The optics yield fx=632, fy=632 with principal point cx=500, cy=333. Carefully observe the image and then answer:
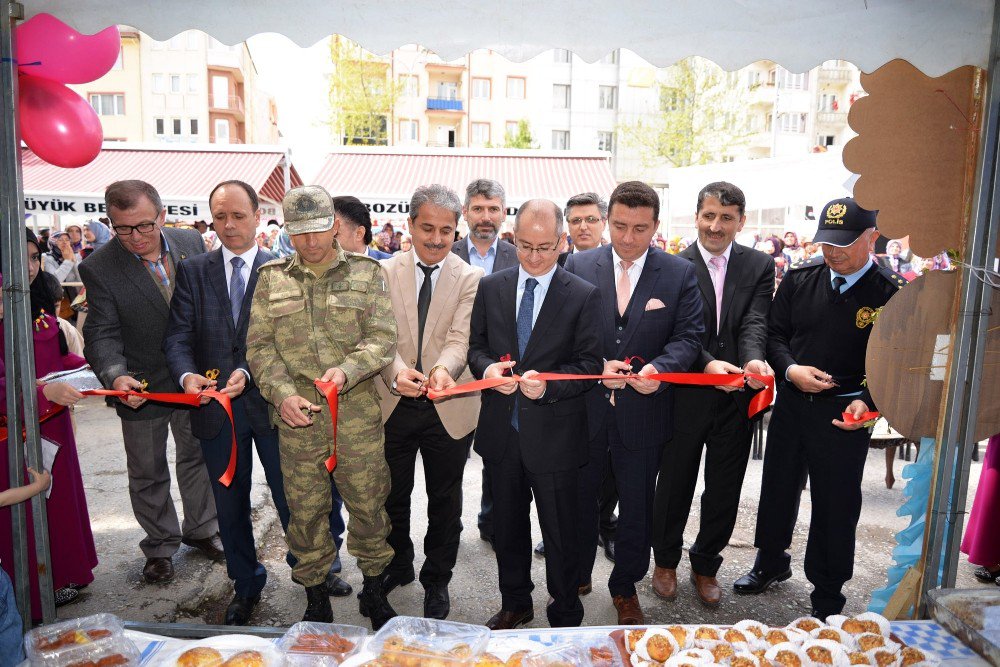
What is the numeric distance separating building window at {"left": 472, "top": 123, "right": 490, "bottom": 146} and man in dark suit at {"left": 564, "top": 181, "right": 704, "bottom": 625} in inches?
1580

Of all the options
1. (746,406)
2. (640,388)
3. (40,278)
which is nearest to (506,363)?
(640,388)

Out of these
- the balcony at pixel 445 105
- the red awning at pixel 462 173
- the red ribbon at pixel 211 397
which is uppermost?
the balcony at pixel 445 105

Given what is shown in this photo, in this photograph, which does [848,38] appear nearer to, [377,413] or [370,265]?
[370,265]

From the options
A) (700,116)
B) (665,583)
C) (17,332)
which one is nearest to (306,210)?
(17,332)

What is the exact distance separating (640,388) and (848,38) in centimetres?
178

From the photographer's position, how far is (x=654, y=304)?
11.0 ft

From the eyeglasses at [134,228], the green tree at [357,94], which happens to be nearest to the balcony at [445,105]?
the green tree at [357,94]

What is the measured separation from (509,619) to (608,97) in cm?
4395

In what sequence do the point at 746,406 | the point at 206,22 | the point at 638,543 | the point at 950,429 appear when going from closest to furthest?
the point at 206,22 → the point at 950,429 → the point at 638,543 → the point at 746,406

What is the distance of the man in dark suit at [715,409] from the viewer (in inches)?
146

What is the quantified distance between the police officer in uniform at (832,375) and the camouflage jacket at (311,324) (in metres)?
A: 2.23

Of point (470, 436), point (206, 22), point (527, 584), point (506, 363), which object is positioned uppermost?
point (206, 22)

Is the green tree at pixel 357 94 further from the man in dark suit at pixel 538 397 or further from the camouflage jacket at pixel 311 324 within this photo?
Result: the man in dark suit at pixel 538 397

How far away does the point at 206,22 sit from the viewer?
2656 mm
